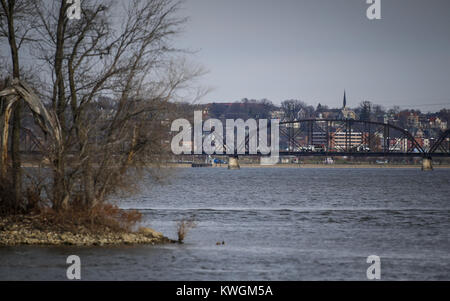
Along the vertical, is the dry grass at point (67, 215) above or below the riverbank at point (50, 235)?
above

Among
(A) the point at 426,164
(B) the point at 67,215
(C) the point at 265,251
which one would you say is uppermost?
(B) the point at 67,215

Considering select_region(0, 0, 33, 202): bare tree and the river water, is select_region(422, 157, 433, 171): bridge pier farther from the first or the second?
select_region(0, 0, 33, 202): bare tree

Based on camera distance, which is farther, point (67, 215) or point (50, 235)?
point (67, 215)

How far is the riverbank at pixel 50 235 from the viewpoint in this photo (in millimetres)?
26625

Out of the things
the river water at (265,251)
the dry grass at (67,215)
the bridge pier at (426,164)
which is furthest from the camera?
the bridge pier at (426,164)

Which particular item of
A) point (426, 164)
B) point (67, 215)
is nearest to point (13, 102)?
point (67, 215)

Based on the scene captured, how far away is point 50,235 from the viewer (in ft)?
87.8

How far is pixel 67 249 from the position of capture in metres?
26.0

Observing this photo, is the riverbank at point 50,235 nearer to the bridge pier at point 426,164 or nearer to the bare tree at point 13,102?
the bare tree at point 13,102

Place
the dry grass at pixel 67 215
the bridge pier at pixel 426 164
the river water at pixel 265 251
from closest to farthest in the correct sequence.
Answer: the river water at pixel 265 251 < the dry grass at pixel 67 215 < the bridge pier at pixel 426 164

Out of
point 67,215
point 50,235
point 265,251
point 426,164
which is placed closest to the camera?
point 50,235

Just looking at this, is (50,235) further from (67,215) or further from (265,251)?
(265,251)

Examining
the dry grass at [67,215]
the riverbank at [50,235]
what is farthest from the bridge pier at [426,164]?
the riverbank at [50,235]

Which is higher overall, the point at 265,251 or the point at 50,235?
the point at 50,235
